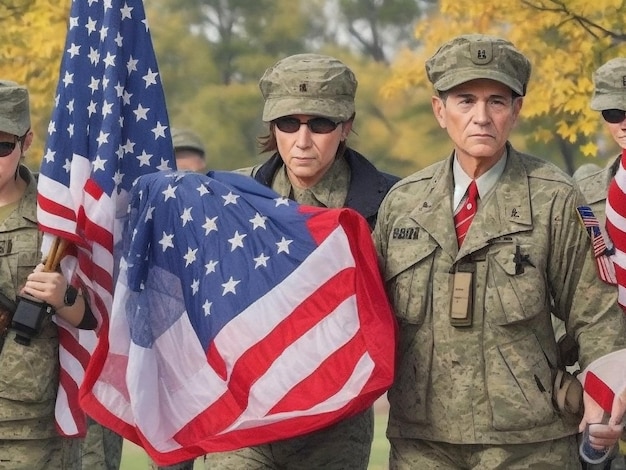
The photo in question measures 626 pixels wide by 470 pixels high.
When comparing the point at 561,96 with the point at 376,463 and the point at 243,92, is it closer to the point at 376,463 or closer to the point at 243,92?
the point at 376,463

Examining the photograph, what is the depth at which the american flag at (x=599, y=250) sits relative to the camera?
21.4 ft

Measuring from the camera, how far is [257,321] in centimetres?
723

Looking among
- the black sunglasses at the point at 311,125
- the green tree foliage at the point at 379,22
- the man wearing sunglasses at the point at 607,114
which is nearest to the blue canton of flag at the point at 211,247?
the black sunglasses at the point at 311,125

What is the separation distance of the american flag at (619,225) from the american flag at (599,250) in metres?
0.06

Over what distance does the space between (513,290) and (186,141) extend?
24.2ft

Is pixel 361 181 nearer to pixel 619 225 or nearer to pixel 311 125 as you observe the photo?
pixel 311 125

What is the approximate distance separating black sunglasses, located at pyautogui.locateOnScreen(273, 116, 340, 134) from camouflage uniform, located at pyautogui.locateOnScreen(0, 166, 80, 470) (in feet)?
4.37

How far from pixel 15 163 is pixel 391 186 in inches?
71.3

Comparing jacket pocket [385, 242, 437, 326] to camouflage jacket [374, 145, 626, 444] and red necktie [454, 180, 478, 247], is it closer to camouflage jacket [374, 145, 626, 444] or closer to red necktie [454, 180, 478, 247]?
camouflage jacket [374, 145, 626, 444]

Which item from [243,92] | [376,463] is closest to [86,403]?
[376,463]

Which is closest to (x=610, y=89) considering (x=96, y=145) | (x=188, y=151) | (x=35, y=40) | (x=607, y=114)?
(x=607, y=114)

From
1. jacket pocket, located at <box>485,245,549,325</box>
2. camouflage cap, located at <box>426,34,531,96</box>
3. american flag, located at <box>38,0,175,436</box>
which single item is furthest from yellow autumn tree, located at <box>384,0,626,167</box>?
jacket pocket, located at <box>485,245,549,325</box>

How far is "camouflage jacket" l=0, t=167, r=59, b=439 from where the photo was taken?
318 inches

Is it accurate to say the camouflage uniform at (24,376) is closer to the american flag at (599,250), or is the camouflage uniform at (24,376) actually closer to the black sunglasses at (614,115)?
the american flag at (599,250)
